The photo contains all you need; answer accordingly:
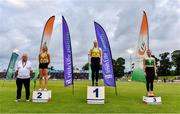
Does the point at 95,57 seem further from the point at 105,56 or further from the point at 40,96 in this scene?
the point at 40,96

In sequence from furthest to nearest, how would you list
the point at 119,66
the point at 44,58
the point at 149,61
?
the point at 119,66 < the point at 149,61 < the point at 44,58

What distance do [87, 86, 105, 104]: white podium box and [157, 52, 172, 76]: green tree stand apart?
11567cm

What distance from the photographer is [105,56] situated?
1557cm

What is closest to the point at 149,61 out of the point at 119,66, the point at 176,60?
the point at 119,66

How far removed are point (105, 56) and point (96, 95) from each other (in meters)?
2.47


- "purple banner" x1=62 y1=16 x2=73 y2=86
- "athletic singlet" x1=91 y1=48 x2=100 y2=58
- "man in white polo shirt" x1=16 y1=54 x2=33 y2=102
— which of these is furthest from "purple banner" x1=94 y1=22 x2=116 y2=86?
"man in white polo shirt" x1=16 y1=54 x2=33 y2=102

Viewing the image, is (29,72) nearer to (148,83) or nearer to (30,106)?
(30,106)

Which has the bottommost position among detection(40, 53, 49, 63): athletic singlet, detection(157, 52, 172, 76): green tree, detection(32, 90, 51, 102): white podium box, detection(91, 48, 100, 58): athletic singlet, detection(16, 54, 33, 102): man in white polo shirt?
detection(32, 90, 51, 102): white podium box

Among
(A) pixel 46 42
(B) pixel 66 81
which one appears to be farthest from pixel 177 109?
(A) pixel 46 42

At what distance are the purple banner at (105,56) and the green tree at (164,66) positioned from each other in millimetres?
113660

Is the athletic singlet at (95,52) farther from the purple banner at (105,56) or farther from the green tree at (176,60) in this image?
the green tree at (176,60)

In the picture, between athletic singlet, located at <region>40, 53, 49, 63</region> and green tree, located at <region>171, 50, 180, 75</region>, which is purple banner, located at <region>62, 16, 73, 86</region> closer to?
athletic singlet, located at <region>40, 53, 49, 63</region>

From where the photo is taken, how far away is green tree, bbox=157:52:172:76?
128m

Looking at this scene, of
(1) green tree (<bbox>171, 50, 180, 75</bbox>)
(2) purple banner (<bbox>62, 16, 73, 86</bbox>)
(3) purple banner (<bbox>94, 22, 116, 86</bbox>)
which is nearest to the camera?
(3) purple banner (<bbox>94, 22, 116, 86</bbox>)
